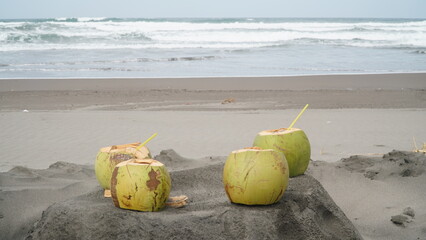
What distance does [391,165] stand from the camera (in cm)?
535

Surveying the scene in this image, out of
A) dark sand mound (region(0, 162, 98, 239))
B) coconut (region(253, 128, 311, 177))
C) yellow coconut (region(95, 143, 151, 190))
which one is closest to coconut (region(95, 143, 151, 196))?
yellow coconut (region(95, 143, 151, 190))

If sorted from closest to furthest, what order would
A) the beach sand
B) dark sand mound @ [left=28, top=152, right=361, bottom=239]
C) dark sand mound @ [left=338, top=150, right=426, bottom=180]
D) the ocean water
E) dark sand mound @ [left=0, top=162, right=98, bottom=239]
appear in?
dark sand mound @ [left=28, top=152, right=361, bottom=239] → dark sand mound @ [left=0, top=162, right=98, bottom=239] → the beach sand → dark sand mound @ [left=338, top=150, right=426, bottom=180] → the ocean water

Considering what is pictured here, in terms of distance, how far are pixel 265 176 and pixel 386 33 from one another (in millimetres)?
37687

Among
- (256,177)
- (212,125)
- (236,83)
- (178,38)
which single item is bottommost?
(178,38)

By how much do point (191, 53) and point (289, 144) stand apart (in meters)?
20.9

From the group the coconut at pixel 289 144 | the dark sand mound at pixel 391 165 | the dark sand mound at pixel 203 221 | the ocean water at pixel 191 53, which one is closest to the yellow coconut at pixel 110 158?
the dark sand mound at pixel 203 221

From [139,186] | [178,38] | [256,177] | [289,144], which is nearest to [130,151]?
[139,186]

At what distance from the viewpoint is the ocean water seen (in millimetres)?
17484

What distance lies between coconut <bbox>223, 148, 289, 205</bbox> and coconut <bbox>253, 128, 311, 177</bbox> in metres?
0.42

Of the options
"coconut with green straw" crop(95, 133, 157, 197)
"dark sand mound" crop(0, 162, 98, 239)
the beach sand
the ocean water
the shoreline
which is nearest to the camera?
"coconut with green straw" crop(95, 133, 157, 197)

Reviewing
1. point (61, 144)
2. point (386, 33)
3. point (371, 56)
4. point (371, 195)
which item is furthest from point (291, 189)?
point (386, 33)

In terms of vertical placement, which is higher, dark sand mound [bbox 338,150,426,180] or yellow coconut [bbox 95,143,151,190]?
yellow coconut [bbox 95,143,151,190]

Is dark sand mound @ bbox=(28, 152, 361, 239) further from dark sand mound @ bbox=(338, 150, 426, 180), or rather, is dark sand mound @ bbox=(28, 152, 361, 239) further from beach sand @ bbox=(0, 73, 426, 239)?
dark sand mound @ bbox=(338, 150, 426, 180)

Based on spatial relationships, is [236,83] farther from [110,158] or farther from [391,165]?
[110,158]
